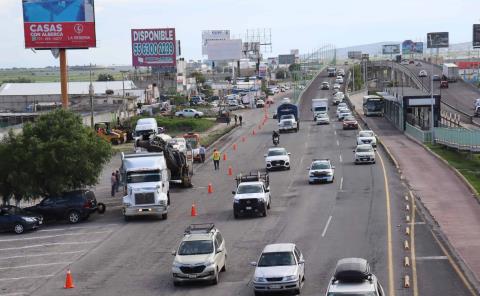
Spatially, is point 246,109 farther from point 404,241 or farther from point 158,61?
point 404,241

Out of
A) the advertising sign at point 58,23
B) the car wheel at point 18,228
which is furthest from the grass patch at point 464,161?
the advertising sign at point 58,23

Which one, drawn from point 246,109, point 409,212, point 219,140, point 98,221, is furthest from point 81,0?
point 246,109

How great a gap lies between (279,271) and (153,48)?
111 meters

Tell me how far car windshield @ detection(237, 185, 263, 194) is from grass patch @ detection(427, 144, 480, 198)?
12.0 m

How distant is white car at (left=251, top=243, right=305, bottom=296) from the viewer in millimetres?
24078

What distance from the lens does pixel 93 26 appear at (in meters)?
77.8

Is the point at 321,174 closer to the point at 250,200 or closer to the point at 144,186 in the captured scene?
the point at 250,200

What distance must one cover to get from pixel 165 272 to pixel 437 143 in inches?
1824

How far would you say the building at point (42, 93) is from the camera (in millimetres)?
152875

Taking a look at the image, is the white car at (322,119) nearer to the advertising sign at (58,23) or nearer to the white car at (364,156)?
the advertising sign at (58,23)

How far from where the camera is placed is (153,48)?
436 ft

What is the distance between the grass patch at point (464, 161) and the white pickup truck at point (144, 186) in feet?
53.2

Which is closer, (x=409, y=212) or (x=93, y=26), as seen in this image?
(x=409, y=212)

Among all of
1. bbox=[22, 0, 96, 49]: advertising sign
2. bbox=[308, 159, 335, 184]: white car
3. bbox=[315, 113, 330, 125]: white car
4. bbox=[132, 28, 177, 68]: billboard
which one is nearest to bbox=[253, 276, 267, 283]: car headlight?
bbox=[308, 159, 335, 184]: white car
